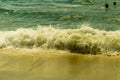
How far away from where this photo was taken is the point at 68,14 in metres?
16.0

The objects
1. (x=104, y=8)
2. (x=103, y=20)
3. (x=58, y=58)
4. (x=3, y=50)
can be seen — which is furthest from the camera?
(x=104, y=8)

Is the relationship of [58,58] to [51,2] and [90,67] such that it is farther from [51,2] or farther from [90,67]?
[51,2]

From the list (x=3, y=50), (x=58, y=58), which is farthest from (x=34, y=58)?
(x=3, y=50)

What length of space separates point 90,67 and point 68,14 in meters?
7.19

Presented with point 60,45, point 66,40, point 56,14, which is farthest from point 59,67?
point 56,14

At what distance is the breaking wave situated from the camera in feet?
35.4

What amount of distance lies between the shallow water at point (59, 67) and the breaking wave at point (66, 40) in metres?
0.65

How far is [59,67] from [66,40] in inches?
81.6

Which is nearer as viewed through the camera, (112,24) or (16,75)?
(16,75)

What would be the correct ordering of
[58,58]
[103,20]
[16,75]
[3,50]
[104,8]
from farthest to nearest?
1. [104,8]
2. [103,20]
3. [3,50]
4. [58,58]
5. [16,75]

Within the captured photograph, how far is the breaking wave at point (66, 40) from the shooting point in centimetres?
1080

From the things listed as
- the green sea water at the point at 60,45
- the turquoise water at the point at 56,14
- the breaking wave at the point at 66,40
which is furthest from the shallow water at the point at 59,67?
the turquoise water at the point at 56,14

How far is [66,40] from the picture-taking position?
1118 centimetres

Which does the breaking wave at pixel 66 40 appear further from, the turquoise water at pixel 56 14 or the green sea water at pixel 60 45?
the turquoise water at pixel 56 14
